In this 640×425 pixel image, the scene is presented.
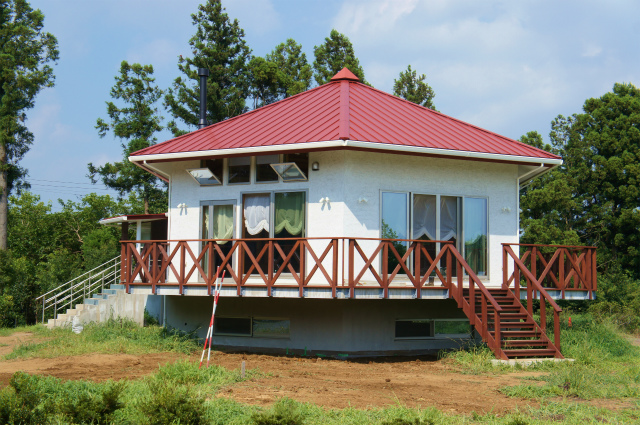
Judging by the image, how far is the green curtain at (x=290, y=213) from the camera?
1524 centimetres

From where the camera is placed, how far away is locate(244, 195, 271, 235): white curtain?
15.6 meters

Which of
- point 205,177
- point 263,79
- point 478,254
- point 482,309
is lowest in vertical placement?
point 482,309

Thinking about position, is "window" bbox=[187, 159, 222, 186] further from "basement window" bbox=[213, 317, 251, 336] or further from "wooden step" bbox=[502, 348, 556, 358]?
"wooden step" bbox=[502, 348, 556, 358]

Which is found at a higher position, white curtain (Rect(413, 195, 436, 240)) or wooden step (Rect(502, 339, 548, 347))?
white curtain (Rect(413, 195, 436, 240))

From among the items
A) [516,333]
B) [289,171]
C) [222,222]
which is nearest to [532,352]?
[516,333]

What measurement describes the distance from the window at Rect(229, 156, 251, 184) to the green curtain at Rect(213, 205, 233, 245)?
68 cm

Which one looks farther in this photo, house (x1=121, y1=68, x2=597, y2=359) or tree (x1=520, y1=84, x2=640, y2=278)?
tree (x1=520, y1=84, x2=640, y2=278)

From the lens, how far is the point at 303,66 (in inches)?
1489

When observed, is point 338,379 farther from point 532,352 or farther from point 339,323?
point 532,352

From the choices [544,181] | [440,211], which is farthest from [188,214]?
[544,181]

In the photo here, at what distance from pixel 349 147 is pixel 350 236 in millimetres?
1932

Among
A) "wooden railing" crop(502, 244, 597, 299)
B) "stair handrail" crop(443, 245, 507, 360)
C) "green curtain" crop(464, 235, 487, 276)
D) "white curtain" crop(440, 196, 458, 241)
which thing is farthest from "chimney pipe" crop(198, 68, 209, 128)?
"wooden railing" crop(502, 244, 597, 299)

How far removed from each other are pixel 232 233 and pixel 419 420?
936cm

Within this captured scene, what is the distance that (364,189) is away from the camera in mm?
14898
